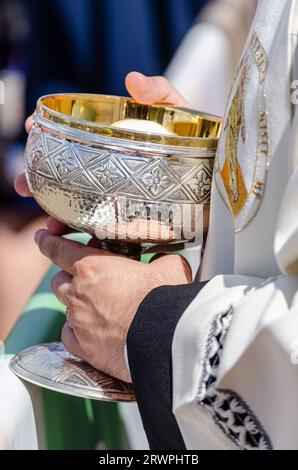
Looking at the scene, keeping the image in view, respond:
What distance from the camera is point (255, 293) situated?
2.25ft

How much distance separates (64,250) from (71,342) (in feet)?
0.31

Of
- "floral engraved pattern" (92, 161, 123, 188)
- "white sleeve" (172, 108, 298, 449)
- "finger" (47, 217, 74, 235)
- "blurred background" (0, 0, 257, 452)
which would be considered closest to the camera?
"white sleeve" (172, 108, 298, 449)

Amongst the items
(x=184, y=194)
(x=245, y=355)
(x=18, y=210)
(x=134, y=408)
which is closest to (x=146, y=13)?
(x=18, y=210)

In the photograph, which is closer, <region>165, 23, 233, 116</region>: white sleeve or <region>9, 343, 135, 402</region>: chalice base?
<region>9, 343, 135, 402</region>: chalice base

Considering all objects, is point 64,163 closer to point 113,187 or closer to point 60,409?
point 113,187

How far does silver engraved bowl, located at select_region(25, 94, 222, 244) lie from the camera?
0.79 meters

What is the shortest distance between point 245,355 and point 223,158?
0.20 m

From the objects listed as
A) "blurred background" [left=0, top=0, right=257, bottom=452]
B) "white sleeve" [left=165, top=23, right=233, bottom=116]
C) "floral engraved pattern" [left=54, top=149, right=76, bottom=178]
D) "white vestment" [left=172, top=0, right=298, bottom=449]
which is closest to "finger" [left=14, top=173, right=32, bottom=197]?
"floral engraved pattern" [left=54, top=149, right=76, bottom=178]

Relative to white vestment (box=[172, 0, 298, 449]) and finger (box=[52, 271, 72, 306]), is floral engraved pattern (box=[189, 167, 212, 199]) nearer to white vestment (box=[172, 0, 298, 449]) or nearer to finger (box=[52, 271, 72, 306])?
white vestment (box=[172, 0, 298, 449])

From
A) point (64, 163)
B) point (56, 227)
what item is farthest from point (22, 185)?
point (64, 163)

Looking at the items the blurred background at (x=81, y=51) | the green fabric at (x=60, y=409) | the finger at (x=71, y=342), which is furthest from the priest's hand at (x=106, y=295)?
the blurred background at (x=81, y=51)

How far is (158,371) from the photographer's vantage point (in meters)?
0.74

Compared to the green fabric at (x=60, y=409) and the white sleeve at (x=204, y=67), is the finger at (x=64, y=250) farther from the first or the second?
the white sleeve at (x=204, y=67)

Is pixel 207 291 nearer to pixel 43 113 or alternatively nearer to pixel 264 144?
pixel 264 144
